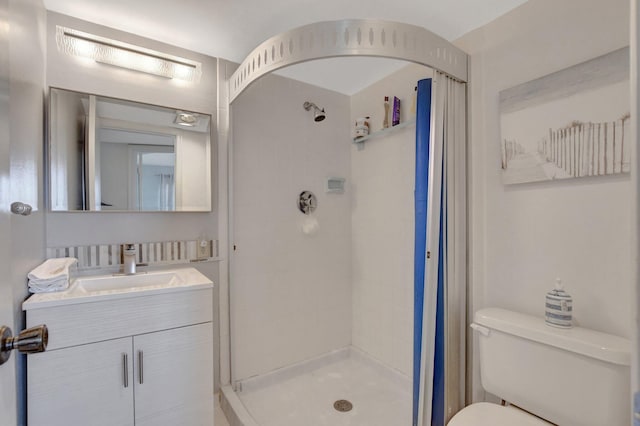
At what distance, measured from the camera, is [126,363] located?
1357 millimetres

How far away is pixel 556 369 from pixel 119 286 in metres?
2.04

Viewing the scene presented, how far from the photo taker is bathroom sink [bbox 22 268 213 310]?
1254mm

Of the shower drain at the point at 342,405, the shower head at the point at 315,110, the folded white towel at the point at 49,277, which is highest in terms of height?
the shower head at the point at 315,110

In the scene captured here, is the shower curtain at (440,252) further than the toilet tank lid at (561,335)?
Yes

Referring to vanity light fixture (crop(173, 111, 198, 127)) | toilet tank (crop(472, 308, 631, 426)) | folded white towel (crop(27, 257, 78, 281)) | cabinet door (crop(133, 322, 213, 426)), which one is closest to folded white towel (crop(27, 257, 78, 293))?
folded white towel (crop(27, 257, 78, 281))

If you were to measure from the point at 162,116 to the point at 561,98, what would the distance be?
2.02 meters

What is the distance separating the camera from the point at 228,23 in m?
1.71

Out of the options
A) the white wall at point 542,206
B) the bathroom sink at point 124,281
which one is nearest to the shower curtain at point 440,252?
the white wall at point 542,206

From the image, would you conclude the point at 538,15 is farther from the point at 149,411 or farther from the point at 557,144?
the point at 149,411

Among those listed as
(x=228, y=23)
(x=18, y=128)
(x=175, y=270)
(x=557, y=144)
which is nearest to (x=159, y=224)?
(x=175, y=270)

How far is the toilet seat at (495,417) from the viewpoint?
47.9 inches

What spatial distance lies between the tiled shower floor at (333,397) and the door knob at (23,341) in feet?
5.03

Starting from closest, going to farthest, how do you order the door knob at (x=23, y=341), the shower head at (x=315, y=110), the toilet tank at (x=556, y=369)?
the door knob at (x=23, y=341) < the toilet tank at (x=556, y=369) < the shower head at (x=315, y=110)

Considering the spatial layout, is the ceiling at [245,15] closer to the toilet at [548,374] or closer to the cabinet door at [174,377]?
the toilet at [548,374]
